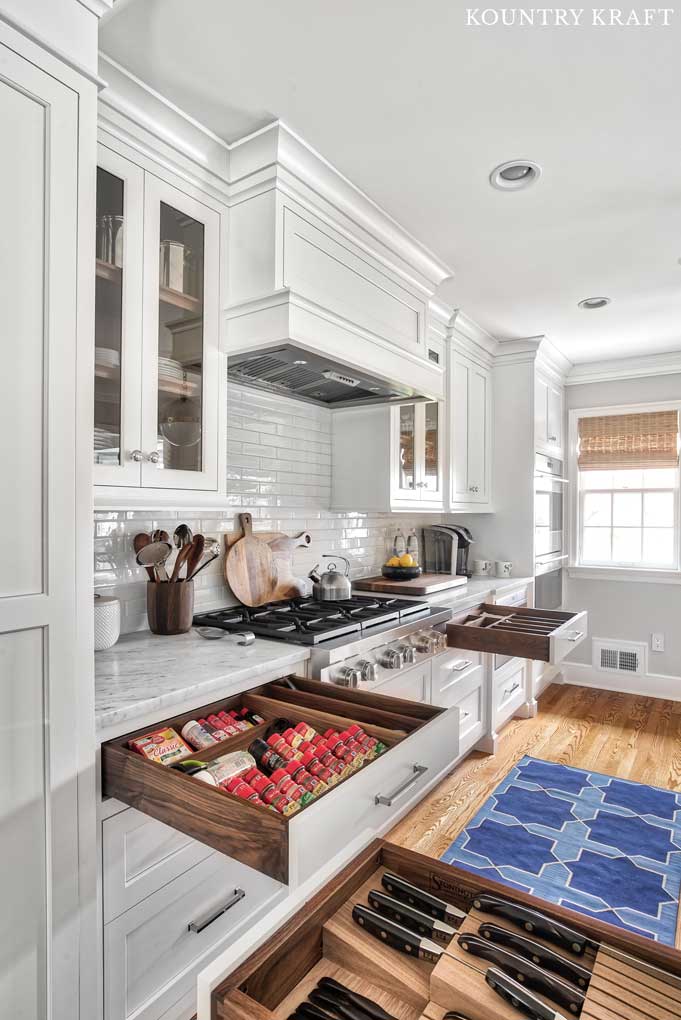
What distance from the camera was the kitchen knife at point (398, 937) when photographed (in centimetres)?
71

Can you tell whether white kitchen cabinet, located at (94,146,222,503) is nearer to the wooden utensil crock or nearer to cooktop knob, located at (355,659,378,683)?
the wooden utensil crock

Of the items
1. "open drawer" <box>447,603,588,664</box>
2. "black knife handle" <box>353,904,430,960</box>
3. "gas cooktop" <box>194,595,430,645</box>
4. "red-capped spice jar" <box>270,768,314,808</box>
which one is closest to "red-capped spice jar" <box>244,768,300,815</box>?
"red-capped spice jar" <box>270,768,314,808</box>

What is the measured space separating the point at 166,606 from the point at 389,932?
1419 millimetres

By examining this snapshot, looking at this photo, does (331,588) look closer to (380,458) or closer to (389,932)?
(380,458)

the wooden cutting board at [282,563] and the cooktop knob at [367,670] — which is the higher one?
the wooden cutting board at [282,563]

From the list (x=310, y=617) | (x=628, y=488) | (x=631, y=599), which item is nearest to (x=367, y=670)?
(x=310, y=617)

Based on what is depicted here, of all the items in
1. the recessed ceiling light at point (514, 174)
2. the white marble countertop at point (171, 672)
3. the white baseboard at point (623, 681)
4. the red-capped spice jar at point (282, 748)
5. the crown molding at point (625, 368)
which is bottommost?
the white baseboard at point (623, 681)

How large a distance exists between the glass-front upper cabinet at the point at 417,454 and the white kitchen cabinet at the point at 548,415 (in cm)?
99

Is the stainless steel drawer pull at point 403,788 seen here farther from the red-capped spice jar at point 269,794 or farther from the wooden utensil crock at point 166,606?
the wooden utensil crock at point 166,606

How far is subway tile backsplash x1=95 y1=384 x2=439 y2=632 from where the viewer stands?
198 centimetres

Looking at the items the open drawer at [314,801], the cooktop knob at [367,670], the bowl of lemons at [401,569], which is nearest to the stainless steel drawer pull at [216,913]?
the open drawer at [314,801]

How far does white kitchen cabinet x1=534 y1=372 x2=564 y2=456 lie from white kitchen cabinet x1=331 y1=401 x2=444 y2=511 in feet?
Answer: 3.89

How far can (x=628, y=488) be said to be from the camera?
456 cm

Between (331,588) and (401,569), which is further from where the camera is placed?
(401,569)
